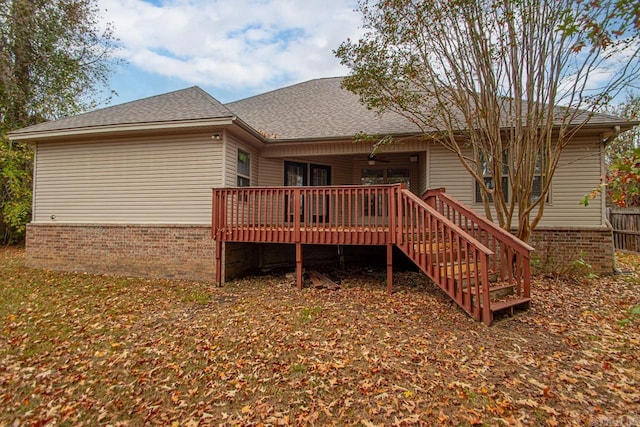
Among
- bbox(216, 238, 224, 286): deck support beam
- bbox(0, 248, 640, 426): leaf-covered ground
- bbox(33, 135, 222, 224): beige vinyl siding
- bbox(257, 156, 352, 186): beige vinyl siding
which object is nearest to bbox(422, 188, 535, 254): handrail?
bbox(0, 248, 640, 426): leaf-covered ground

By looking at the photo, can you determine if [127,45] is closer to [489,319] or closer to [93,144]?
[93,144]

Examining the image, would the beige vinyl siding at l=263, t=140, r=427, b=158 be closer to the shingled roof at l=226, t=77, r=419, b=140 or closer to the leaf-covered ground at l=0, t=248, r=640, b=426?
the shingled roof at l=226, t=77, r=419, b=140

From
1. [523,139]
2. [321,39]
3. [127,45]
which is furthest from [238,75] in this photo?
[523,139]

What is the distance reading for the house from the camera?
22.9 ft

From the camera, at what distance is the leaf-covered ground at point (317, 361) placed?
2.62 m

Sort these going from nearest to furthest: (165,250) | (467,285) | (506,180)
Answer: (467,285), (165,250), (506,180)

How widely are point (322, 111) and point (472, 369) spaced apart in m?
8.57

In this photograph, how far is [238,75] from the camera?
18719mm

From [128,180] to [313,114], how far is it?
559cm

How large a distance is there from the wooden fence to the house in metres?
4.91

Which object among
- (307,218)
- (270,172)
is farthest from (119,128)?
(307,218)

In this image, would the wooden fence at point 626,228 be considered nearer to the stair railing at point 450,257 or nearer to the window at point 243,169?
the stair railing at point 450,257

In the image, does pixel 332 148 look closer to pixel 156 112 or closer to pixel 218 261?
pixel 218 261

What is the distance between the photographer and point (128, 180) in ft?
24.4
